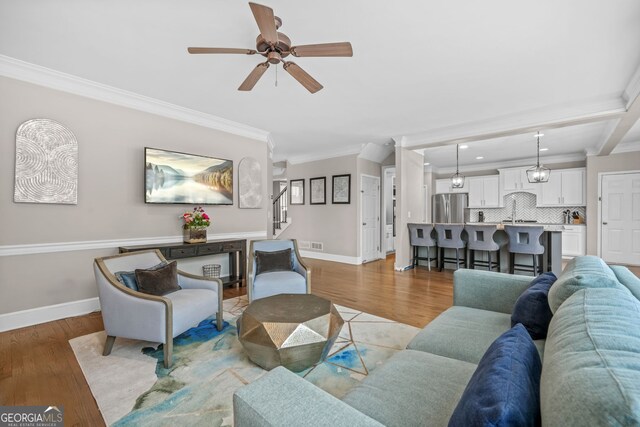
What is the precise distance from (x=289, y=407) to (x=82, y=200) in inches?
142

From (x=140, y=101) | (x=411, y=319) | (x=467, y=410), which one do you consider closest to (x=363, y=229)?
(x=411, y=319)

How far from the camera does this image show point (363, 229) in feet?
21.3

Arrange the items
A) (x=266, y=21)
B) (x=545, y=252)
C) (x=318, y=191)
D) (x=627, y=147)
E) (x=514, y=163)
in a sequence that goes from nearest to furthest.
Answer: (x=266, y=21), (x=545, y=252), (x=627, y=147), (x=318, y=191), (x=514, y=163)

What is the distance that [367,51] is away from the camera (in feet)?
8.68

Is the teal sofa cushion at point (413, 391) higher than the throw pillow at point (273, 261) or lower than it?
lower

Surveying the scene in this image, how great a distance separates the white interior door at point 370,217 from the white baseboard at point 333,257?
23 centimetres

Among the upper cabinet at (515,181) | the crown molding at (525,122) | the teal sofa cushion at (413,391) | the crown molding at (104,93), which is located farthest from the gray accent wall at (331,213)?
the teal sofa cushion at (413,391)

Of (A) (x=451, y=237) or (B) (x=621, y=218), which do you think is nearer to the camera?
(A) (x=451, y=237)

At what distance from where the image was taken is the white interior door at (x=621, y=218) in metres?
5.84

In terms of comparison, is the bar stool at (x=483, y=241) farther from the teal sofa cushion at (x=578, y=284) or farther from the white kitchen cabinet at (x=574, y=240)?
the teal sofa cushion at (x=578, y=284)

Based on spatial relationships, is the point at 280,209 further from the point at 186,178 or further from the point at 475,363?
the point at 475,363

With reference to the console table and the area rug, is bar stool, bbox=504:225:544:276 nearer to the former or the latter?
the area rug

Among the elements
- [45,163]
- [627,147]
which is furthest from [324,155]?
[627,147]

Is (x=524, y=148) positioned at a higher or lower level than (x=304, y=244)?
higher
